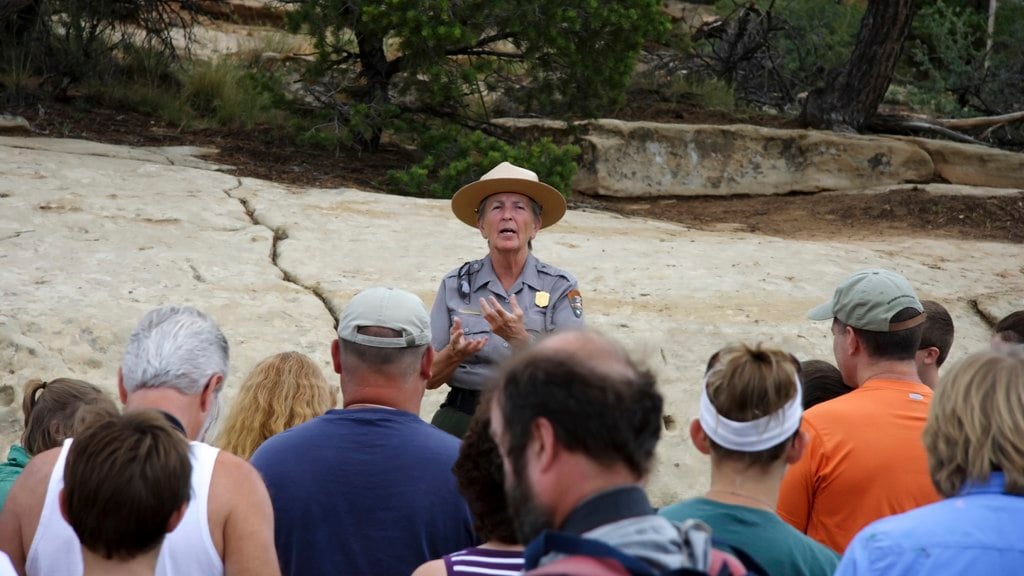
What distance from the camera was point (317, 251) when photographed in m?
6.93

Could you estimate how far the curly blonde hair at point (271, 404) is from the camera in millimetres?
3426

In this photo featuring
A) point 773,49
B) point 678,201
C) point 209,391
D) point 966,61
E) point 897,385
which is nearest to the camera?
point 209,391

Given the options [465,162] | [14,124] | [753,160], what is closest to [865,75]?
[753,160]

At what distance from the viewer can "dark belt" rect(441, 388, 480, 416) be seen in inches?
170

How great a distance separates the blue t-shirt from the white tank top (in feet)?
1.07

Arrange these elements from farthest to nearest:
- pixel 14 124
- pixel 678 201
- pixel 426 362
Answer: pixel 678 201 → pixel 14 124 → pixel 426 362

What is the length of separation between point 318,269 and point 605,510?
5.17m

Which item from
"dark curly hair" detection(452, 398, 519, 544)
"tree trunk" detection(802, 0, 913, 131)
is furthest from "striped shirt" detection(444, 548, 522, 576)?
"tree trunk" detection(802, 0, 913, 131)

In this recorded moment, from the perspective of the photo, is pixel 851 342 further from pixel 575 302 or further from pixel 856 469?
pixel 575 302

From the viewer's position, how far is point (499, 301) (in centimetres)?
440

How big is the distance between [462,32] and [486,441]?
22.3 feet

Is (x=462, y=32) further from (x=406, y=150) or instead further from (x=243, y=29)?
(x=243, y=29)

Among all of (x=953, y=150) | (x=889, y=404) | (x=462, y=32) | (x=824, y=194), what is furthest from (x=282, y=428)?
(x=953, y=150)

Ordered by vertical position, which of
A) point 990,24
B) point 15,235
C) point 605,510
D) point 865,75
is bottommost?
point 15,235
